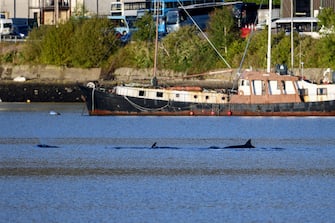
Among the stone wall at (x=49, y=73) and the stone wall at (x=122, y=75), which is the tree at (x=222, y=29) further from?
the stone wall at (x=49, y=73)

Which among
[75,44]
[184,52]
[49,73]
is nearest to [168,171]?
[184,52]

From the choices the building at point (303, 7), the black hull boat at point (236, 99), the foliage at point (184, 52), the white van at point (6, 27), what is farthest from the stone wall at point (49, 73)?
the black hull boat at point (236, 99)

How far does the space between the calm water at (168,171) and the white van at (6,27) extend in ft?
123

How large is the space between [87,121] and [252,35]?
79.4ft

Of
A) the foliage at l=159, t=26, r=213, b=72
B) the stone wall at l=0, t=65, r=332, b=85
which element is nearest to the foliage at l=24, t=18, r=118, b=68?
the stone wall at l=0, t=65, r=332, b=85

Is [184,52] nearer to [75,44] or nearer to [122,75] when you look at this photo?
[122,75]

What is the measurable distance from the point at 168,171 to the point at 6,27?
215 feet

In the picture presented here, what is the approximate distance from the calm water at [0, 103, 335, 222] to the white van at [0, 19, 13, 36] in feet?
123

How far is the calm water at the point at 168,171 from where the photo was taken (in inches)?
1303

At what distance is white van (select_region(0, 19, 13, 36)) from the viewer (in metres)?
105

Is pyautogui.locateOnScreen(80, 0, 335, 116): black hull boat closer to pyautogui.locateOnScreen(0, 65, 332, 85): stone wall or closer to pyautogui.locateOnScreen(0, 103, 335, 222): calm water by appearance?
pyautogui.locateOnScreen(0, 103, 335, 222): calm water

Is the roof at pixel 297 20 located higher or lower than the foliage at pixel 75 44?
higher

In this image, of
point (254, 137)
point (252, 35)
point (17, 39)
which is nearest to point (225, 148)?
point (254, 137)

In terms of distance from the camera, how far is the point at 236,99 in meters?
68.9
